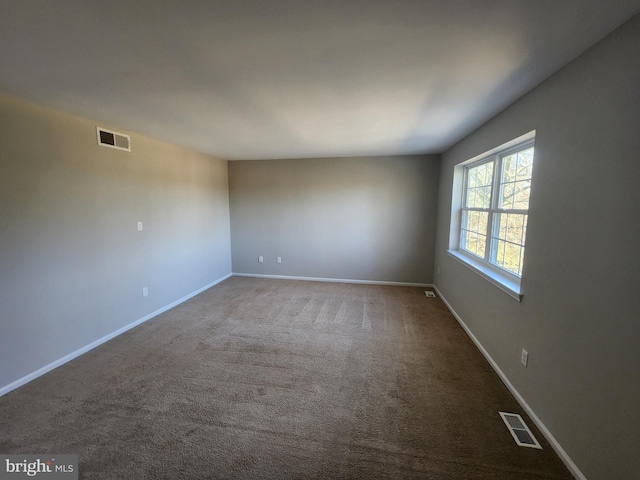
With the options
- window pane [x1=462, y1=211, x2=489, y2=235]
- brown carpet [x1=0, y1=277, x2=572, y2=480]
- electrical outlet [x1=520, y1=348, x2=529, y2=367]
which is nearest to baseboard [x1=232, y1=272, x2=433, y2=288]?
window pane [x1=462, y1=211, x2=489, y2=235]

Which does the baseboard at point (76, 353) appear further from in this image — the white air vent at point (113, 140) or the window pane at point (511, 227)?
the window pane at point (511, 227)

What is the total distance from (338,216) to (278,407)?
351cm

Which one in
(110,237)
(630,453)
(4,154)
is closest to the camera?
(630,453)

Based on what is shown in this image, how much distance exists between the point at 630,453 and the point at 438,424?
90cm

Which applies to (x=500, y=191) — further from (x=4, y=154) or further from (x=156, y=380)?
(x=4, y=154)

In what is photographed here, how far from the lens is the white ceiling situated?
114 cm

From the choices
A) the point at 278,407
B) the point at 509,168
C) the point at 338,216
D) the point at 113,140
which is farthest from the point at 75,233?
the point at 509,168

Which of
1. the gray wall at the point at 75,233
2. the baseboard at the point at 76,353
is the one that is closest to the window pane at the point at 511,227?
the gray wall at the point at 75,233

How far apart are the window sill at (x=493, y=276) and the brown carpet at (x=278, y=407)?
77cm

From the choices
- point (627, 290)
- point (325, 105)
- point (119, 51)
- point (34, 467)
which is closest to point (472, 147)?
point (325, 105)

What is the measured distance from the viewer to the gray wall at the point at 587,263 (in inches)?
46.3

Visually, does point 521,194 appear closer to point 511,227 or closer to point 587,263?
point 511,227

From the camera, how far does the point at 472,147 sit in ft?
10.1

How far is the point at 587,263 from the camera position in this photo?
4.61ft
